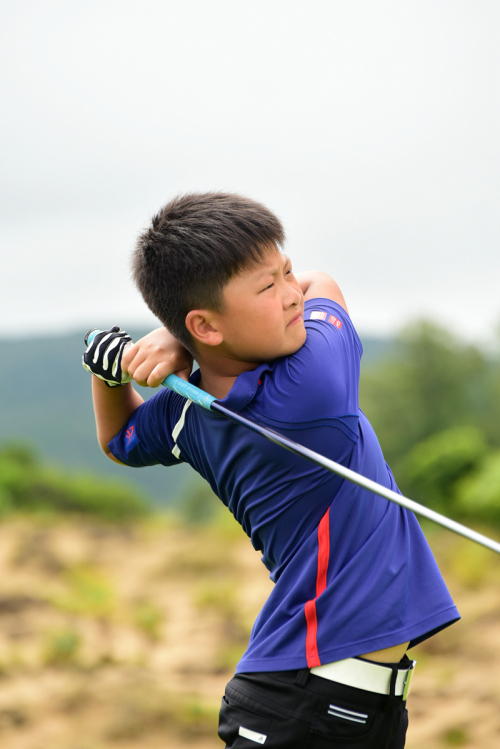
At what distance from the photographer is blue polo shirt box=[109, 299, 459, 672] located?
152 centimetres

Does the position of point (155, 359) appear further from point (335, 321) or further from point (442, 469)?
point (442, 469)

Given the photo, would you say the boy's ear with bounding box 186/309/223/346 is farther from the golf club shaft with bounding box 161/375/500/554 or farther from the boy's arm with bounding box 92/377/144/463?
the boy's arm with bounding box 92/377/144/463

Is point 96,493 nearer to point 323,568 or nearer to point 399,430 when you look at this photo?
point 399,430

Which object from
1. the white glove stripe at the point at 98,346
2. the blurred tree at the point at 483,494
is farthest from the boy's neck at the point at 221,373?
the blurred tree at the point at 483,494

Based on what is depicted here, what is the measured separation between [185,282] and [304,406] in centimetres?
38

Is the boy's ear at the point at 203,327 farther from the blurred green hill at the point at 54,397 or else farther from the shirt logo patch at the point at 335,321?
the blurred green hill at the point at 54,397

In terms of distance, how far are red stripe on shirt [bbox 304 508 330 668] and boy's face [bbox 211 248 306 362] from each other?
0.39m

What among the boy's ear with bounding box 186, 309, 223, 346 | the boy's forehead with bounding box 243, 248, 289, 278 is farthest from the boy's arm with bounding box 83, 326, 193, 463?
the boy's forehead with bounding box 243, 248, 289, 278

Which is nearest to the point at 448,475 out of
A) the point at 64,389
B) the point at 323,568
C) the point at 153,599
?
the point at 153,599

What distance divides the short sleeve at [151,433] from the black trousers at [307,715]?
62cm

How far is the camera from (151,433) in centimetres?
183

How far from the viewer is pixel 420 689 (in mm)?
6762

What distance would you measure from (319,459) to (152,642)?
26.1 feet

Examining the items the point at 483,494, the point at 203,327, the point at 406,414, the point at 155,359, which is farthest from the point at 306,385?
the point at 406,414
